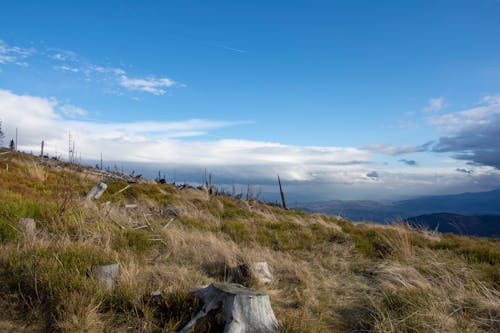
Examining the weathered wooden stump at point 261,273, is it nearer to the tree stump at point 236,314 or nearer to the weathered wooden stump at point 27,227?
the tree stump at point 236,314

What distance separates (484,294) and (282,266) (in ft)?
11.0

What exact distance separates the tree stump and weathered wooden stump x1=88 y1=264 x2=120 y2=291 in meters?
1.49

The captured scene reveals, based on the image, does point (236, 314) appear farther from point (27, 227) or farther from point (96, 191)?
point (96, 191)

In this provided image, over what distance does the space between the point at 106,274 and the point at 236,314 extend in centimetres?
217

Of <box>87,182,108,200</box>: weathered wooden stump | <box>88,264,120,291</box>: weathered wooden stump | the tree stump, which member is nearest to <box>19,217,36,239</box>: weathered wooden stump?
<box>88,264,120,291</box>: weathered wooden stump

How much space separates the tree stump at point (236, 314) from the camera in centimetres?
367

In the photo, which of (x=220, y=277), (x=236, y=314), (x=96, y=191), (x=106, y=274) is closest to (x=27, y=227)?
(x=106, y=274)

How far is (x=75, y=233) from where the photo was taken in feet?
23.7

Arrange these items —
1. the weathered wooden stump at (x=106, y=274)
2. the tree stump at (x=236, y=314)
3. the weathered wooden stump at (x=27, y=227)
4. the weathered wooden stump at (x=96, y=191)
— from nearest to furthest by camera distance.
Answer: the tree stump at (x=236, y=314) → the weathered wooden stump at (x=106, y=274) → the weathered wooden stump at (x=27, y=227) → the weathered wooden stump at (x=96, y=191)

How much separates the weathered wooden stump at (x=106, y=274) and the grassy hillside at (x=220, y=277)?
0.57 feet

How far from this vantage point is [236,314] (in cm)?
369

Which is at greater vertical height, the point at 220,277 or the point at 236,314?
the point at 236,314

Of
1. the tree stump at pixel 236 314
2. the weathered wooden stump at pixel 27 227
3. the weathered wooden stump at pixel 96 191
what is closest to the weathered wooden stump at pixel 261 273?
the tree stump at pixel 236 314

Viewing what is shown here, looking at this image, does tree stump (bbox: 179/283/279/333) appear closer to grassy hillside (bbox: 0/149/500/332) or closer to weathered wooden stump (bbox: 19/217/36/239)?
grassy hillside (bbox: 0/149/500/332)
